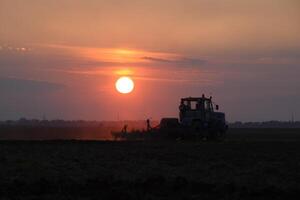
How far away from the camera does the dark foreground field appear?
19938mm

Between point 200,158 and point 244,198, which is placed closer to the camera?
point 244,198

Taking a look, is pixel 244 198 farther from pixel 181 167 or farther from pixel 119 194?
pixel 181 167

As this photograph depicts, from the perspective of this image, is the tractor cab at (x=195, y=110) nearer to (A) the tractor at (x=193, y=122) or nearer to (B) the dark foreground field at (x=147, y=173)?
(A) the tractor at (x=193, y=122)

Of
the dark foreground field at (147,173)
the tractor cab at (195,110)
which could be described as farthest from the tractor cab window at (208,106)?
the dark foreground field at (147,173)

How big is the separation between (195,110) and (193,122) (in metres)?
0.98

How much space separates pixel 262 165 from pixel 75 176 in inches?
333

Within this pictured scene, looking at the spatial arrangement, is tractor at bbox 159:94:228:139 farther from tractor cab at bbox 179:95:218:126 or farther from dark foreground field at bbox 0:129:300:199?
dark foreground field at bbox 0:129:300:199

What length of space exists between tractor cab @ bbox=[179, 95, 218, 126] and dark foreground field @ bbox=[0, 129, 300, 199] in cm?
1528

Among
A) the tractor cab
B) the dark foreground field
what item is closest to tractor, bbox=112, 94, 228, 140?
the tractor cab

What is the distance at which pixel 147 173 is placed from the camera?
25000 mm

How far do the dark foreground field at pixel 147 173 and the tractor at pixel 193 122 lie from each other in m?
15.2

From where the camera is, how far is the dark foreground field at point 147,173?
19938mm

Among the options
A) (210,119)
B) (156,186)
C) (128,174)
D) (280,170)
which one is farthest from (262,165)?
(210,119)

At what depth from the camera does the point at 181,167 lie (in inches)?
1091
